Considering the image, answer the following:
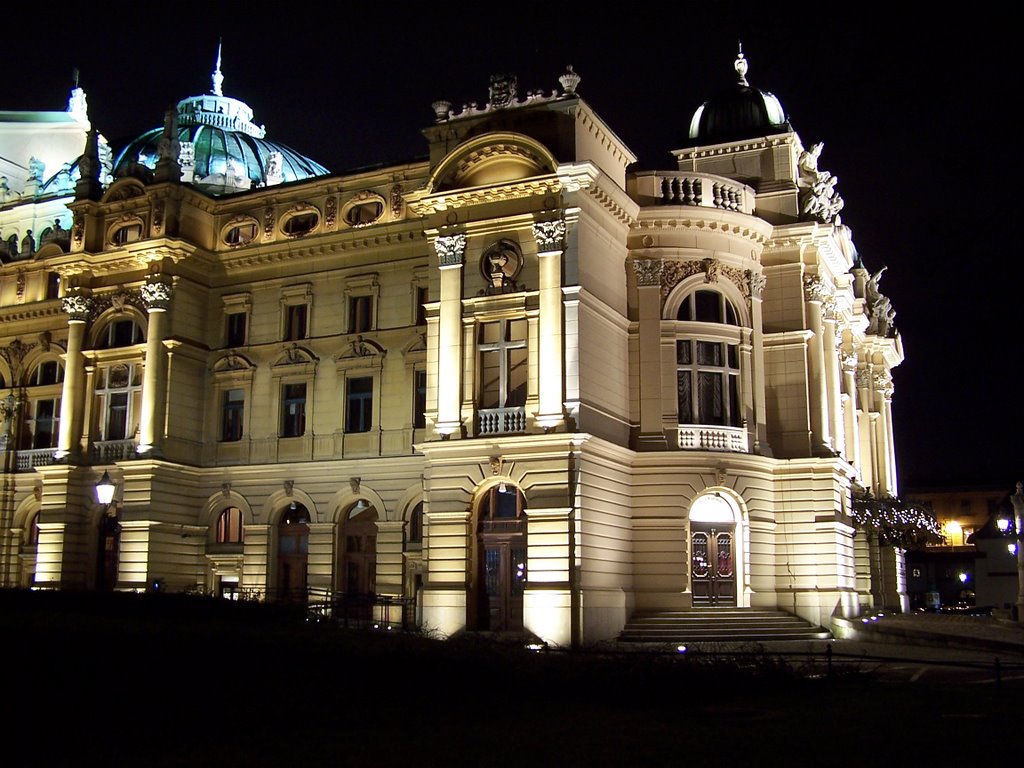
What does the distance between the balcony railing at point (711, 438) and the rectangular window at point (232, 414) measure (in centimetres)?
1622

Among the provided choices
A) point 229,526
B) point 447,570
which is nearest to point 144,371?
point 229,526

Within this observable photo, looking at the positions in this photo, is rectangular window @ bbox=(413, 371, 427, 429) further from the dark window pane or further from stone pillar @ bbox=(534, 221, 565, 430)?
the dark window pane

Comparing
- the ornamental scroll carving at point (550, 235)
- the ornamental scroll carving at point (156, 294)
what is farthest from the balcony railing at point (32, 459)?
the ornamental scroll carving at point (550, 235)

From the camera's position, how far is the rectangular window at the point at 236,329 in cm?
4262

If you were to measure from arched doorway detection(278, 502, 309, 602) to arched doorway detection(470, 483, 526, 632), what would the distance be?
893cm

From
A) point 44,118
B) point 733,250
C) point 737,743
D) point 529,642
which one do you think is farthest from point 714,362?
point 44,118

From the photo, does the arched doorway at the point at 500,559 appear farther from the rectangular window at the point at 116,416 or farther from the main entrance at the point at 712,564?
the rectangular window at the point at 116,416

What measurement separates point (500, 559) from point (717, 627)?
6.64 meters

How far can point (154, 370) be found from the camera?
40625 mm

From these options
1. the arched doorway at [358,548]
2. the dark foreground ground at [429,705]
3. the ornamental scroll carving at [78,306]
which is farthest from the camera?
the ornamental scroll carving at [78,306]

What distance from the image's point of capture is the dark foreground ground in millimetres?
13484

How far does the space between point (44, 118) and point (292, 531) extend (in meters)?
30.7

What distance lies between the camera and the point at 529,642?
30297 mm

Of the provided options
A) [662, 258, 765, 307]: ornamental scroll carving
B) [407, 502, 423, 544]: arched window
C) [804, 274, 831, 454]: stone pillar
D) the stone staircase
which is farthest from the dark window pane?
[407, 502, 423, 544]: arched window
